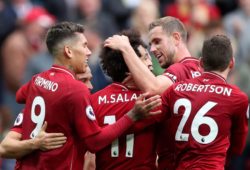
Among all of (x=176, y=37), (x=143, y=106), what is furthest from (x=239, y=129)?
(x=176, y=37)

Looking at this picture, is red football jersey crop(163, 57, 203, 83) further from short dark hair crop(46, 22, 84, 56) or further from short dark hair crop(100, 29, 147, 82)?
short dark hair crop(46, 22, 84, 56)

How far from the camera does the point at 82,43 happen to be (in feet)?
32.5

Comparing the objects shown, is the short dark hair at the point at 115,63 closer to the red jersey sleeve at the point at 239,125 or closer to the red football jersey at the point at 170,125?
the red football jersey at the point at 170,125

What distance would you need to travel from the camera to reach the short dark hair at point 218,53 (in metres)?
9.66

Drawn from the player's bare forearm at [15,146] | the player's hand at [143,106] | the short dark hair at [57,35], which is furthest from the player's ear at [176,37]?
the player's bare forearm at [15,146]

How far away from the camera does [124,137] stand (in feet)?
32.2

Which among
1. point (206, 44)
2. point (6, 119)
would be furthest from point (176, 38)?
point (6, 119)

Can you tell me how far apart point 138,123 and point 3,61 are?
7.64m

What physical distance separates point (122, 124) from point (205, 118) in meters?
0.75

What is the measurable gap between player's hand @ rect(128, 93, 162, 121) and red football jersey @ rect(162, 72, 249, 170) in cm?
24

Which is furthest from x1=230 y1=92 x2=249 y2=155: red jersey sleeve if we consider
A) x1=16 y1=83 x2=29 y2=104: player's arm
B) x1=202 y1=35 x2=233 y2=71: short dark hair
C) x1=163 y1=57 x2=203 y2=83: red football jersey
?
x1=16 y1=83 x2=29 y2=104: player's arm

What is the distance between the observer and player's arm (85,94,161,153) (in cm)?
956

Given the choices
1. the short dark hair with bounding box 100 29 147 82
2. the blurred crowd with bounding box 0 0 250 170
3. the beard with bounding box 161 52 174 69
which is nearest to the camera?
the short dark hair with bounding box 100 29 147 82

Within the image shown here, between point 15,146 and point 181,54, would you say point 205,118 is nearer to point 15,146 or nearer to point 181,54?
point 181,54
